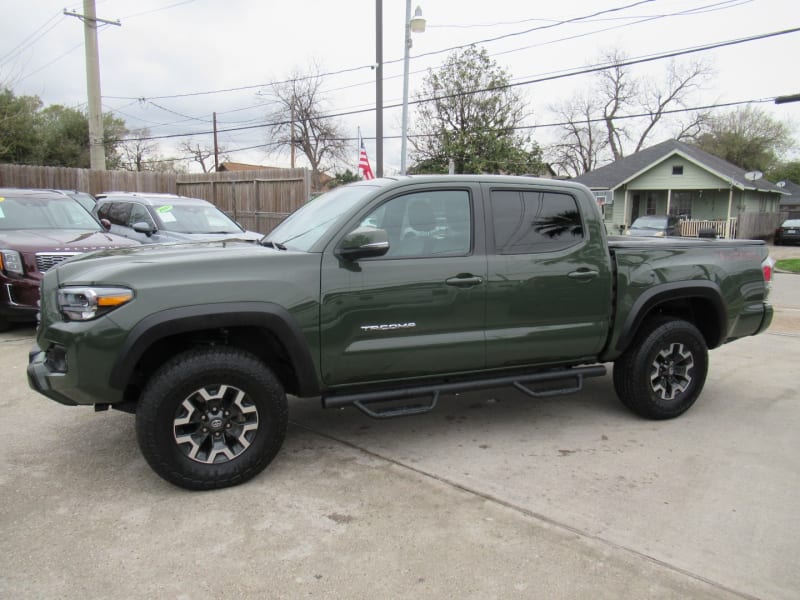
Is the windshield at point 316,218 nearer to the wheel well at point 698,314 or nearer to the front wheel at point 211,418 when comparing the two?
the front wheel at point 211,418

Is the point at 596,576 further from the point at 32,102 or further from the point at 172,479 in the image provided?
the point at 32,102

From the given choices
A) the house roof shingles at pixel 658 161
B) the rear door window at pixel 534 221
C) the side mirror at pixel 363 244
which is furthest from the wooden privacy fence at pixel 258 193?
the house roof shingles at pixel 658 161

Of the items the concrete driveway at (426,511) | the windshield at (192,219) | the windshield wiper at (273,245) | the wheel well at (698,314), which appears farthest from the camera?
the windshield at (192,219)

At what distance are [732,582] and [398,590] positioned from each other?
153cm

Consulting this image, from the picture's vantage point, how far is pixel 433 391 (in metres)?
3.93

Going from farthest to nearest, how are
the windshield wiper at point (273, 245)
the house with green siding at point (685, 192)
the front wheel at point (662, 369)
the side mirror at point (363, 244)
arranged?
the house with green siding at point (685, 192) < the front wheel at point (662, 369) < the windshield wiper at point (273, 245) < the side mirror at point (363, 244)

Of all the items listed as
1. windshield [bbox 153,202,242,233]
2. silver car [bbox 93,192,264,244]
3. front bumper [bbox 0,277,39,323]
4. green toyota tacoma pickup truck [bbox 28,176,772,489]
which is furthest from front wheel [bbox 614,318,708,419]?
windshield [bbox 153,202,242,233]

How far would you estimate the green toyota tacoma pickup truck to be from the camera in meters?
3.28

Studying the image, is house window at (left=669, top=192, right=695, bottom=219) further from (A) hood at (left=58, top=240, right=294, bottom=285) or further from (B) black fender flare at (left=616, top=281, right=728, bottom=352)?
(A) hood at (left=58, top=240, right=294, bottom=285)

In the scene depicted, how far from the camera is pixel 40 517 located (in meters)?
3.17

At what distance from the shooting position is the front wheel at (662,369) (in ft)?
15.1

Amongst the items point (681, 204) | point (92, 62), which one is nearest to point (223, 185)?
point (92, 62)

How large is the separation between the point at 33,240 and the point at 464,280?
5.90 m

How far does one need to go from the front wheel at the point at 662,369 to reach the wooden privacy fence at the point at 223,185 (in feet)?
35.2
